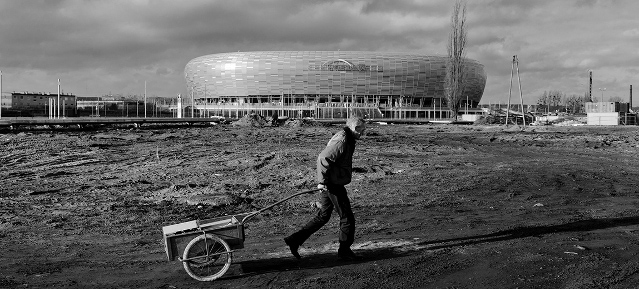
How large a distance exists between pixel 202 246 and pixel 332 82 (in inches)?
4305

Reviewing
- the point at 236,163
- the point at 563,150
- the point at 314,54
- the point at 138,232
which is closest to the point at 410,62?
the point at 314,54

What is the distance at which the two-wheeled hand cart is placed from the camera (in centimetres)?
662

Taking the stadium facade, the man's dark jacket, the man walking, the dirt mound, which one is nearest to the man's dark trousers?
the man walking

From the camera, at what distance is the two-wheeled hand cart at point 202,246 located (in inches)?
261

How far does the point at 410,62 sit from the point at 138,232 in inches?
4324

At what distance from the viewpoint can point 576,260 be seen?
7.04 meters

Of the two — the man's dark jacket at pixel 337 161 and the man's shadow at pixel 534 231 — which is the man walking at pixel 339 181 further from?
the man's shadow at pixel 534 231

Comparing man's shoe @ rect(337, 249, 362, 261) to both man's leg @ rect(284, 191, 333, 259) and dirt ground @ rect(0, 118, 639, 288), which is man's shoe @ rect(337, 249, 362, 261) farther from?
man's leg @ rect(284, 191, 333, 259)

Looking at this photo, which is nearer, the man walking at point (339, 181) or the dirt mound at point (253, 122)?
the man walking at point (339, 181)

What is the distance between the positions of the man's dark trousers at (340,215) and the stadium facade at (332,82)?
341 feet

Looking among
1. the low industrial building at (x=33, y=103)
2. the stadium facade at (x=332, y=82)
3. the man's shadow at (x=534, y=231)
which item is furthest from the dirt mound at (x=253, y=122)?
the stadium facade at (x=332, y=82)

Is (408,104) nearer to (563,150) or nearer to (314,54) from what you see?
(314,54)

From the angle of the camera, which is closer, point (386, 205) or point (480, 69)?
point (386, 205)

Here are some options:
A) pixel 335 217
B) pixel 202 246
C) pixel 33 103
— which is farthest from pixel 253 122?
pixel 33 103
